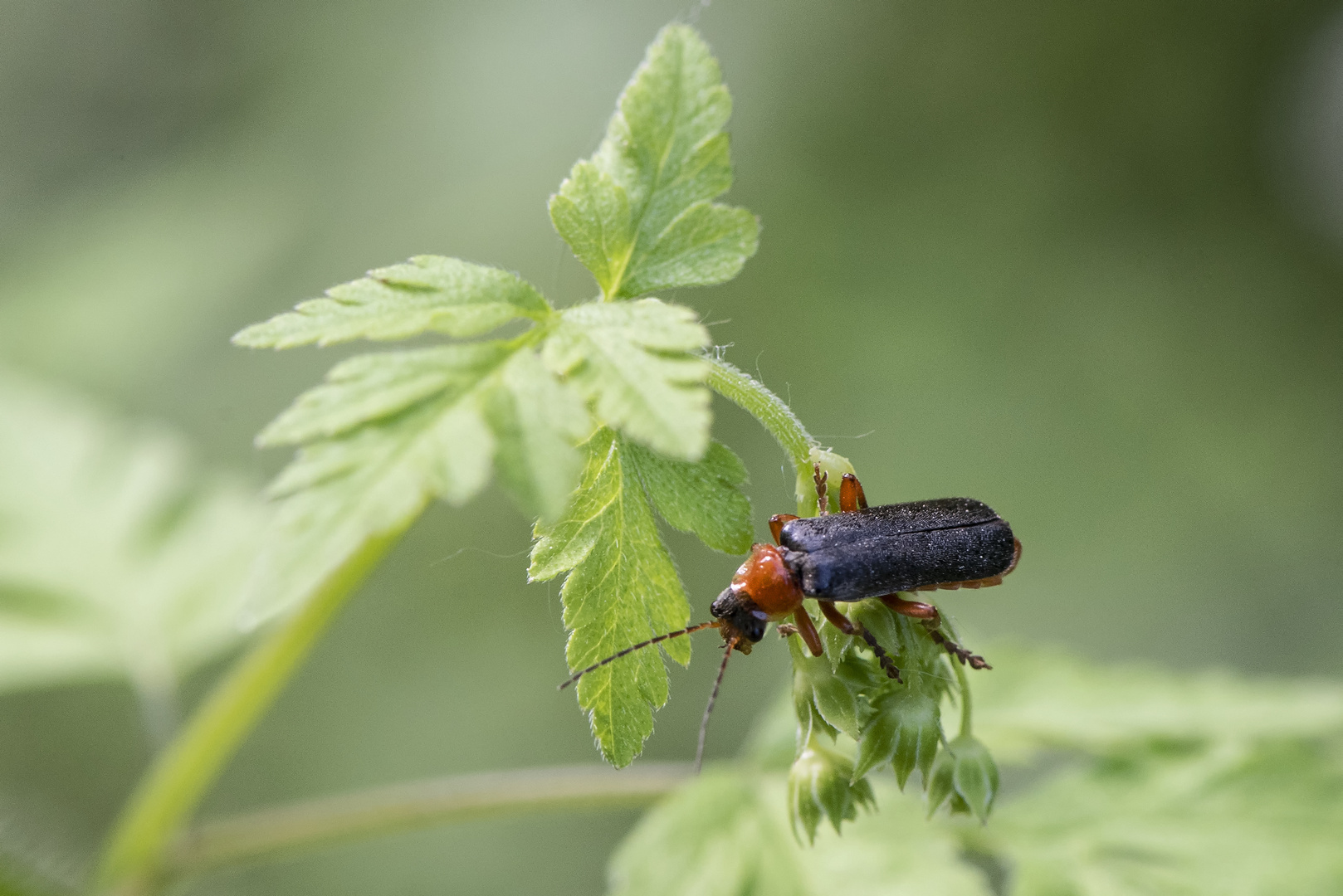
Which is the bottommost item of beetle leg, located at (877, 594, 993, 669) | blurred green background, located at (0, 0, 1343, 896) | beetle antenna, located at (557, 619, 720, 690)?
beetle antenna, located at (557, 619, 720, 690)

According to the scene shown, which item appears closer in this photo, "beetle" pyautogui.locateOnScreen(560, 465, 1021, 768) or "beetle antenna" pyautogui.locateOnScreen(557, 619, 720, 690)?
"beetle antenna" pyautogui.locateOnScreen(557, 619, 720, 690)

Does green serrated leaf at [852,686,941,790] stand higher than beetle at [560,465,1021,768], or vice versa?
beetle at [560,465,1021,768]

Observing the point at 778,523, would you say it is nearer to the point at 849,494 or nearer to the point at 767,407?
the point at 849,494

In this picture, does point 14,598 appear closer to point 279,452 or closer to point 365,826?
point 365,826

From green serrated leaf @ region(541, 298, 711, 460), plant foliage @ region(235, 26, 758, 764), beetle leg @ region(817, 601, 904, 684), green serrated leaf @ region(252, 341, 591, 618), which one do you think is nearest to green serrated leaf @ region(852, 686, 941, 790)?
beetle leg @ region(817, 601, 904, 684)

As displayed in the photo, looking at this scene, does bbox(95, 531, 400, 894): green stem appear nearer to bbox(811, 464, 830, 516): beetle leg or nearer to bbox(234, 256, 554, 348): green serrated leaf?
bbox(234, 256, 554, 348): green serrated leaf

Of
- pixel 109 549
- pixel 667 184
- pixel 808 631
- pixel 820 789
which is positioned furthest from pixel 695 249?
pixel 109 549
